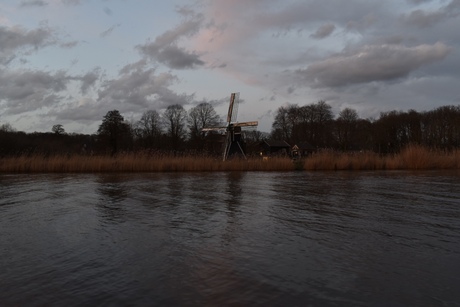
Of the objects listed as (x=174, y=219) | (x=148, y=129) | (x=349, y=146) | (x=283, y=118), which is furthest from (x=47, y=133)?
(x=174, y=219)

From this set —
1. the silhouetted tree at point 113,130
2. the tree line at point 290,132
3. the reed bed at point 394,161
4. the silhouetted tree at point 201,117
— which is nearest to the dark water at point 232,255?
the reed bed at point 394,161

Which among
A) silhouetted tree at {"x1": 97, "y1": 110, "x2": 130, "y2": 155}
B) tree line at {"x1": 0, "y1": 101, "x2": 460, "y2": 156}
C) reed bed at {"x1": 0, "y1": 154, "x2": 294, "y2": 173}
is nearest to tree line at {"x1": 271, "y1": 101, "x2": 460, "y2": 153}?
tree line at {"x1": 0, "y1": 101, "x2": 460, "y2": 156}

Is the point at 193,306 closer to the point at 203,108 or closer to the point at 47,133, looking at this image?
the point at 203,108

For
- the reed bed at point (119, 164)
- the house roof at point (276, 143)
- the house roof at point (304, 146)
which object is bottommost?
the reed bed at point (119, 164)

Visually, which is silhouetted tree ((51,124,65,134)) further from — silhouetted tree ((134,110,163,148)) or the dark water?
the dark water

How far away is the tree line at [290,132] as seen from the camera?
5116 cm

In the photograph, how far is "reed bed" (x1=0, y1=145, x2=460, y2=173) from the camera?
20172 mm

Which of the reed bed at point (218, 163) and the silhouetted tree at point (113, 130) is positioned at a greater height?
the silhouetted tree at point (113, 130)

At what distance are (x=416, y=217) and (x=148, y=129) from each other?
67.1 m

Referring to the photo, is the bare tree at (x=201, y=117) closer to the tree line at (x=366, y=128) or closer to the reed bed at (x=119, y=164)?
the tree line at (x=366, y=128)

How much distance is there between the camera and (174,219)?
6012 millimetres

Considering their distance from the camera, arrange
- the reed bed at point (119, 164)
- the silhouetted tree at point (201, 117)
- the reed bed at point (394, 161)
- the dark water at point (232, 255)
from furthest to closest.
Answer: the silhouetted tree at point (201, 117) < the reed bed at point (394, 161) < the reed bed at point (119, 164) < the dark water at point (232, 255)

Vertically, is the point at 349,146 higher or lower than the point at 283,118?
lower

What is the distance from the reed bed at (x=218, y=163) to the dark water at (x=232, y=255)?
13062mm
